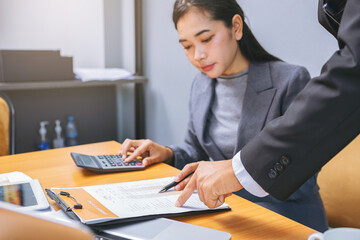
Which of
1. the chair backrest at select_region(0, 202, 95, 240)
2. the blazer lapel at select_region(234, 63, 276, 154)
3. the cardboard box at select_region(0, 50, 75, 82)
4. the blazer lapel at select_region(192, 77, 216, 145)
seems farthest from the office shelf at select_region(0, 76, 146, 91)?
the chair backrest at select_region(0, 202, 95, 240)

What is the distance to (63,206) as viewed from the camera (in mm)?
734

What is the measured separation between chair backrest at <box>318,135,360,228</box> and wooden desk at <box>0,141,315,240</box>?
0.42 metres

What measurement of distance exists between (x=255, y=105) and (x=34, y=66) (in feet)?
4.89

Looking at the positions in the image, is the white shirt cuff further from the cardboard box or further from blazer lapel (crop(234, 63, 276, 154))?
the cardboard box

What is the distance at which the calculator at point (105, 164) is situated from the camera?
3.34 ft

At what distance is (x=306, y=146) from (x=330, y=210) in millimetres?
654

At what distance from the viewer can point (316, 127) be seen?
60 cm

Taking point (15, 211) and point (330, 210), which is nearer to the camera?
point (15, 211)

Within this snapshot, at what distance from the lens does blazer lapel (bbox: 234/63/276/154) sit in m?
1.17

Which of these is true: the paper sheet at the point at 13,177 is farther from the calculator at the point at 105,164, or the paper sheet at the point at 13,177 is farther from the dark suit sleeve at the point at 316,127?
the dark suit sleeve at the point at 316,127

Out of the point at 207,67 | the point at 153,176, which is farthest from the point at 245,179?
the point at 207,67

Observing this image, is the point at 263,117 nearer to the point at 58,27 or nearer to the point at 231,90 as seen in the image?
the point at 231,90

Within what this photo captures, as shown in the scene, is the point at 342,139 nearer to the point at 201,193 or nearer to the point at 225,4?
the point at 201,193

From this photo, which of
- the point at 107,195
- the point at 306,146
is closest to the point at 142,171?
the point at 107,195
